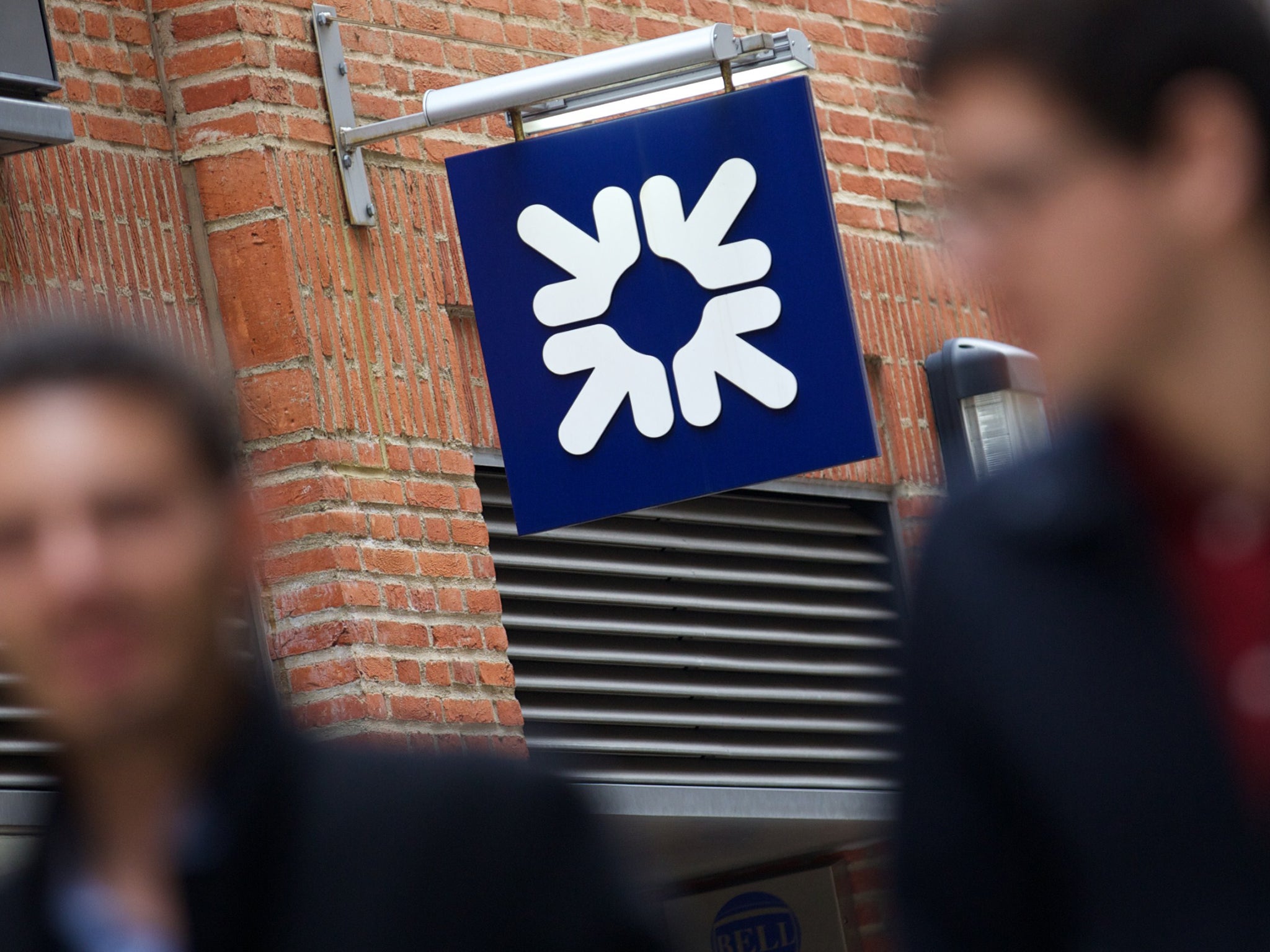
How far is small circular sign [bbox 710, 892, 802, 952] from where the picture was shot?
21.6 ft

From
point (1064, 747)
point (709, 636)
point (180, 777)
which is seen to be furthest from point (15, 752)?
point (1064, 747)

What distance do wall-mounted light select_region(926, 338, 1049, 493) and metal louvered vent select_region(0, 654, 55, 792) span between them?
7.60 ft

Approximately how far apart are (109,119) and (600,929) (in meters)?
4.01

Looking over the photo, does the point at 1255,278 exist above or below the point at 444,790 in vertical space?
above

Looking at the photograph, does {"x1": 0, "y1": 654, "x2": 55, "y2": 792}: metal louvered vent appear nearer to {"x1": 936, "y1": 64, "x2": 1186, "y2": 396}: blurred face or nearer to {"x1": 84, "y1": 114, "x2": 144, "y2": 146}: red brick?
{"x1": 84, "y1": 114, "x2": 144, "y2": 146}: red brick

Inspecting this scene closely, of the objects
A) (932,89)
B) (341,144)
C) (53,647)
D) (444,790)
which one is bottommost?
(444,790)

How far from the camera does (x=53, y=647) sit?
47.2 inches

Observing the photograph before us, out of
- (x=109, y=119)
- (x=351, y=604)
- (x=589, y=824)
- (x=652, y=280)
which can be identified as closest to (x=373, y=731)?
(x=351, y=604)

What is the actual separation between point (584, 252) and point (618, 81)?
370 millimetres

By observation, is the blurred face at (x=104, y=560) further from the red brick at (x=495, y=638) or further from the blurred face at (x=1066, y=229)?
the red brick at (x=495, y=638)

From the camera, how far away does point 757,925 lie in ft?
21.8

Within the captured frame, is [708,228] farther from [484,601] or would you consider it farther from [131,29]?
[131,29]

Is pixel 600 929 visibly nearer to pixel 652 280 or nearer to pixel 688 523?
pixel 652 280

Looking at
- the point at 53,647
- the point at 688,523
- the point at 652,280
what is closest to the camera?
the point at 53,647
